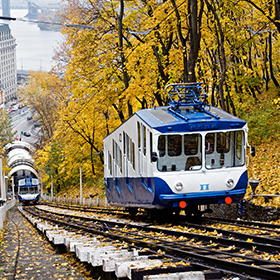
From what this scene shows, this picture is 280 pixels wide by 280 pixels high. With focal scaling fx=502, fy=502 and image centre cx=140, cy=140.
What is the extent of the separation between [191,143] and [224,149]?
973 mm

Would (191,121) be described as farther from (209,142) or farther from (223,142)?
(223,142)

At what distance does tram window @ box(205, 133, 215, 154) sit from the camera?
1377cm

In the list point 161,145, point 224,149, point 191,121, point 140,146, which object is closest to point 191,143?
point 191,121

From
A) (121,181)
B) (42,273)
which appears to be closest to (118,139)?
(121,181)

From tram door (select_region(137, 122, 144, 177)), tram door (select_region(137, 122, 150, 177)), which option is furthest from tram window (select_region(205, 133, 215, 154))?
tram door (select_region(137, 122, 144, 177))

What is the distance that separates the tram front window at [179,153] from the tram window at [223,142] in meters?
0.54

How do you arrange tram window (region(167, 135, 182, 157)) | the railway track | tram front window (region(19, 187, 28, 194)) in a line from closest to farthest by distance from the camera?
1. the railway track
2. tram window (region(167, 135, 182, 157))
3. tram front window (region(19, 187, 28, 194))

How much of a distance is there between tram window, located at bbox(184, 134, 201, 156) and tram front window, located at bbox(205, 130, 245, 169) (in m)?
0.27

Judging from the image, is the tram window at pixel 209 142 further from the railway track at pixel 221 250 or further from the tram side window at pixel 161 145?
the railway track at pixel 221 250

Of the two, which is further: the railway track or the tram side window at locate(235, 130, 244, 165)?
the tram side window at locate(235, 130, 244, 165)

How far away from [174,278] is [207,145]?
7.76 m

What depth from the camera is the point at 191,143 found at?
45.5 ft

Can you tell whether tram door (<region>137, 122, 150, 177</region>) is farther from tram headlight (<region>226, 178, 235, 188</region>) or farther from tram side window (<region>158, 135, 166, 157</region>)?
tram headlight (<region>226, 178, 235, 188</region>)

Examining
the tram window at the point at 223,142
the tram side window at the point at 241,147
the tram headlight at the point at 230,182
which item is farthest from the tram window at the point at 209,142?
the tram headlight at the point at 230,182
